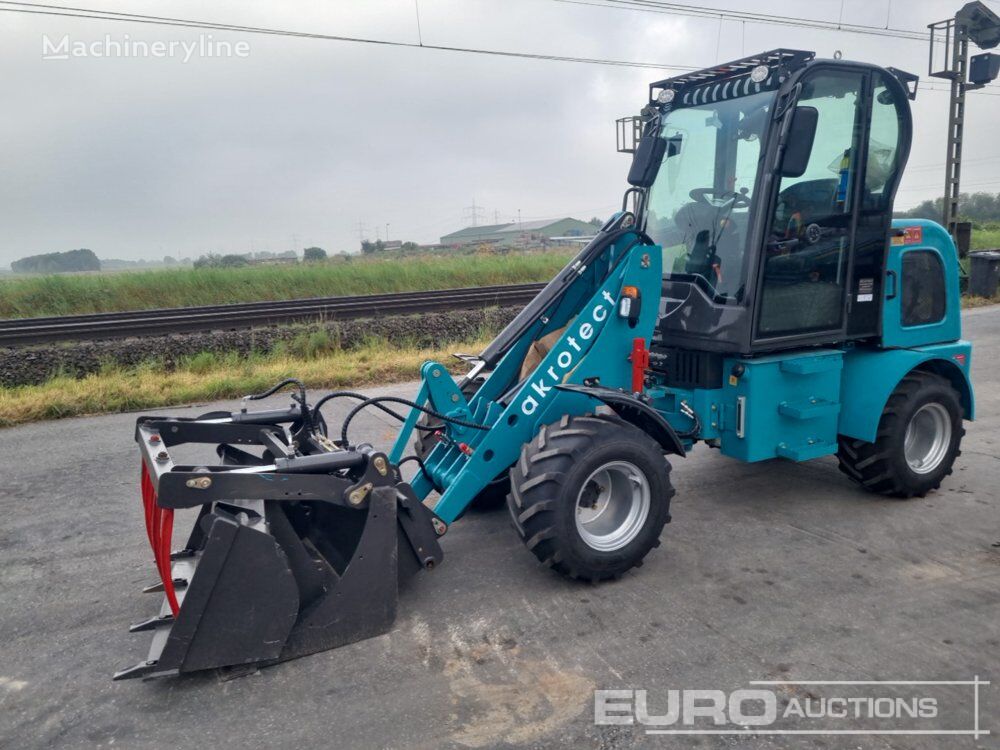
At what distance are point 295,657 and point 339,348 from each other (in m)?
8.64

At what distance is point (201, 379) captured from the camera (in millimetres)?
9656

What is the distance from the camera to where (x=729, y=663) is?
345 centimetres

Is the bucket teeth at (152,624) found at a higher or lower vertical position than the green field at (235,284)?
lower

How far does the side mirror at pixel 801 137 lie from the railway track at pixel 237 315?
10315mm

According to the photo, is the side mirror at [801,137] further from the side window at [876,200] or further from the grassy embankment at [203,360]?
the grassy embankment at [203,360]

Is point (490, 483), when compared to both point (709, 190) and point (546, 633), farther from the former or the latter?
point (709, 190)

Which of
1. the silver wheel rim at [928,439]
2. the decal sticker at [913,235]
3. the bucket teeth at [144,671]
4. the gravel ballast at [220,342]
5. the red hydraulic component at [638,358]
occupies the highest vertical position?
the decal sticker at [913,235]

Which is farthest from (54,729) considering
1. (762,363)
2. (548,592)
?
(762,363)

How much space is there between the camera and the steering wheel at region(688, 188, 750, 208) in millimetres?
4812

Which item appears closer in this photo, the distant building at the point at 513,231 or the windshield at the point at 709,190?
the windshield at the point at 709,190

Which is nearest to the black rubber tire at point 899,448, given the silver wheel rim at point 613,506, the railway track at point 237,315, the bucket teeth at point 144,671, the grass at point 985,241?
the silver wheel rim at point 613,506

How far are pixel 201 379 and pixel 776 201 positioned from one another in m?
7.42

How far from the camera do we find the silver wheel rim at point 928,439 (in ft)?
18.0

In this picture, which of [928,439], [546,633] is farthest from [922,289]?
[546,633]
